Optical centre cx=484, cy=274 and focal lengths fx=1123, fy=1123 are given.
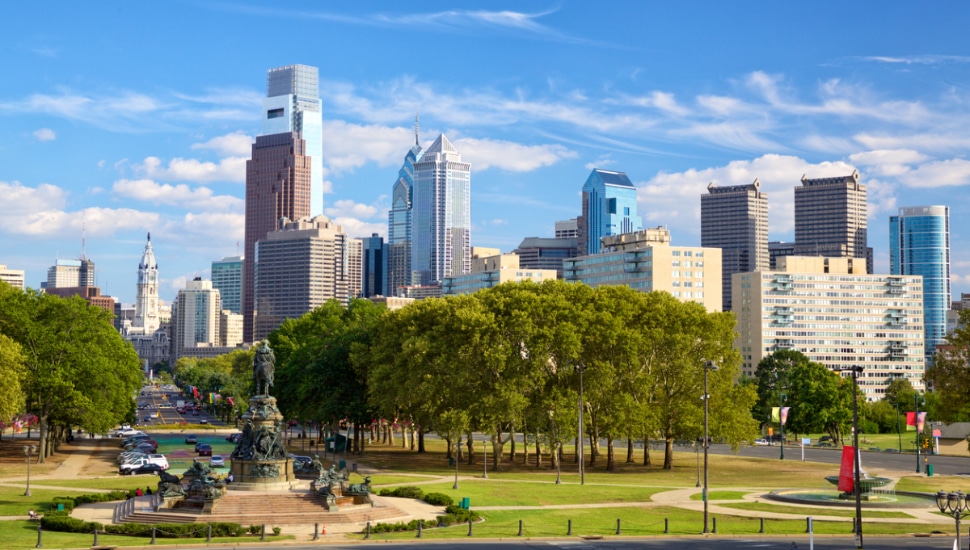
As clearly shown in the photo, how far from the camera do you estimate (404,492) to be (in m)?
76.5

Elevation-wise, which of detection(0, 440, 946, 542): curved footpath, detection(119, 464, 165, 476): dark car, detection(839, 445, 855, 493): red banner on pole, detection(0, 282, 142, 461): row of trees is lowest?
detection(119, 464, 165, 476): dark car

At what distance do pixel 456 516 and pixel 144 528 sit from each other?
17.3 meters

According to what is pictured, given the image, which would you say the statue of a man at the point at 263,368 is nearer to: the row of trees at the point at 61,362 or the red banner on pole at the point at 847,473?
the row of trees at the point at 61,362

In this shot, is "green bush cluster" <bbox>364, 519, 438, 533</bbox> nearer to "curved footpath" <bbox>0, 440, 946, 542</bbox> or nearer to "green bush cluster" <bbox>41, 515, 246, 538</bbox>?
"curved footpath" <bbox>0, 440, 946, 542</bbox>

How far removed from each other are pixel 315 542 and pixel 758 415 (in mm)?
117818

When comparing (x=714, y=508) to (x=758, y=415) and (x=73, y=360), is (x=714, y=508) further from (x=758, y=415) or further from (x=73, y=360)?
(x=758, y=415)

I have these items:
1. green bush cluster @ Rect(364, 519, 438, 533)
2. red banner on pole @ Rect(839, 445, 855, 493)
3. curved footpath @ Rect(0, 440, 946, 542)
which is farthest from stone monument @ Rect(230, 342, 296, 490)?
red banner on pole @ Rect(839, 445, 855, 493)

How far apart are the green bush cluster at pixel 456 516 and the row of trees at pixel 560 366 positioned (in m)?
27.9

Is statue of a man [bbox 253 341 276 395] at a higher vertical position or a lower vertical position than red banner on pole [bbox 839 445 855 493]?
higher

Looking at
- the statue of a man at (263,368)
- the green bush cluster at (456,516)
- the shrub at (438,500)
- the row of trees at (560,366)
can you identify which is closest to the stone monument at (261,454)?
the statue of a man at (263,368)

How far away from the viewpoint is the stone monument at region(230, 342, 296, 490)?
70250 mm

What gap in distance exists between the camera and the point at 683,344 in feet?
334

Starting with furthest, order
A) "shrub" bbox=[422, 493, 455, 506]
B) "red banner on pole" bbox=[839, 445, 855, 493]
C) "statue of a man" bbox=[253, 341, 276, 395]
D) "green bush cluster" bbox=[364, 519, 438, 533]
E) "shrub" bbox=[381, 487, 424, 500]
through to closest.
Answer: "shrub" bbox=[381, 487, 424, 500], "statue of a man" bbox=[253, 341, 276, 395], "shrub" bbox=[422, 493, 455, 506], "red banner on pole" bbox=[839, 445, 855, 493], "green bush cluster" bbox=[364, 519, 438, 533]

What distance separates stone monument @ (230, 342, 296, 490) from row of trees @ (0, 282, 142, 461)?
35.7 metres
